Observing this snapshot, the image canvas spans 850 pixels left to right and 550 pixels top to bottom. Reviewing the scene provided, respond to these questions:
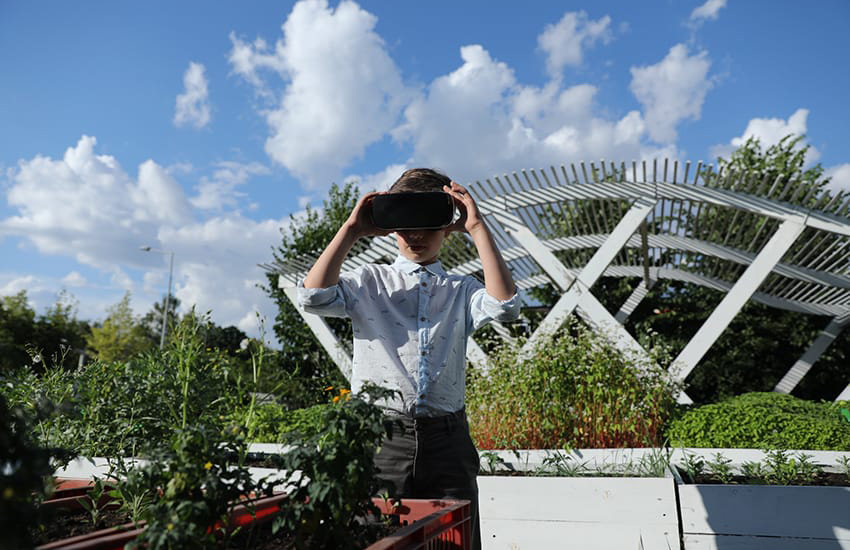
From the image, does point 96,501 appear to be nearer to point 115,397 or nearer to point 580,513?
point 115,397

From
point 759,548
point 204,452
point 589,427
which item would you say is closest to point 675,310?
point 589,427

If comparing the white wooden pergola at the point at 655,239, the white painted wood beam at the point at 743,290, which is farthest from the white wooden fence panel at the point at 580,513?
the white painted wood beam at the point at 743,290

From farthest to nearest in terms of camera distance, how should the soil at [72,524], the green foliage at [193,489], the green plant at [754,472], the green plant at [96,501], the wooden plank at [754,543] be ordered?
the green plant at [754,472]
the wooden plank at [754,543]
the green plant at [96,501]
the soil at [72,524]
the green foliage at [193,489]

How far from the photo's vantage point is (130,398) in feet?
10.4

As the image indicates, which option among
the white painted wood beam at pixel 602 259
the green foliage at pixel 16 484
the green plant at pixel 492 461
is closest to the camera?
the green foliage at pixel 16 484

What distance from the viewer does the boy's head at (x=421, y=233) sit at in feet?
5.73

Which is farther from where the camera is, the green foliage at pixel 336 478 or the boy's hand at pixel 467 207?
the boy's hand at pixel 467 207

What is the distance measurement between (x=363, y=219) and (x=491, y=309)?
44 cm

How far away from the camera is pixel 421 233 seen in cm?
173

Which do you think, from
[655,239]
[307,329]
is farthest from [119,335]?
[655,239]

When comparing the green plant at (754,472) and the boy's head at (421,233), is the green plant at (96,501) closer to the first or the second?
the boy's head at (421,233)

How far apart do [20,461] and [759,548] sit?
276cm

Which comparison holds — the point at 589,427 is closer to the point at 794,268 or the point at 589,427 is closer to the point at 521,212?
the point at 521,212

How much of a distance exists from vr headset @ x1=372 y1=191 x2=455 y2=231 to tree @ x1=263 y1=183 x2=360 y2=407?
24.2ft
